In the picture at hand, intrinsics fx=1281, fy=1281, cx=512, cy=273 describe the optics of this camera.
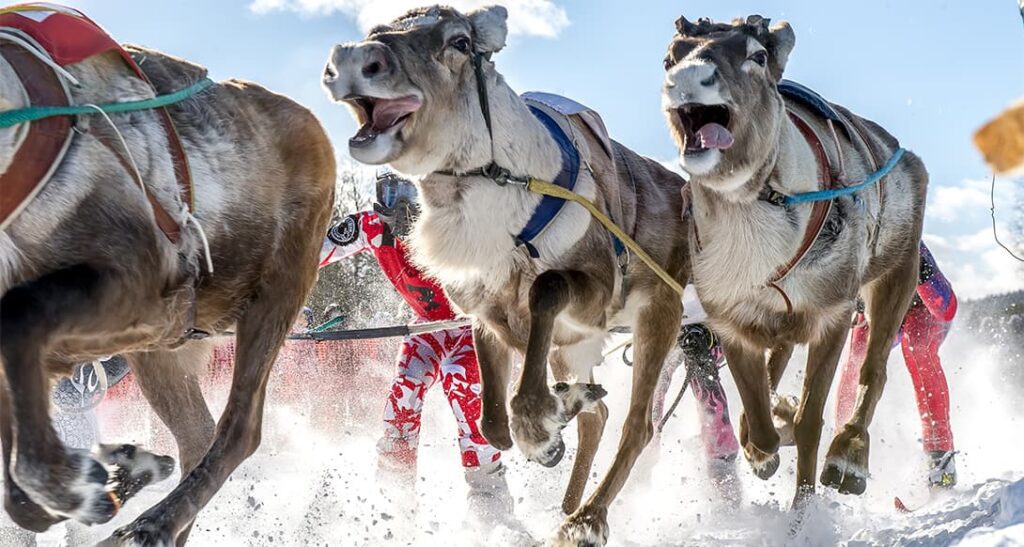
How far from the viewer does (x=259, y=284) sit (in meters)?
4.97


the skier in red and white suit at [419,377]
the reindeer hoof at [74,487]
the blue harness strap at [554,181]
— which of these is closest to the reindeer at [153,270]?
the reindeer hoof at [74,487]

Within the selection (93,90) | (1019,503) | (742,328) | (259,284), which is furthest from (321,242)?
(1019,503)

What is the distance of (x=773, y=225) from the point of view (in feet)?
17.0

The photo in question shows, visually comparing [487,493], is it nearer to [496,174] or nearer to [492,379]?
[492,379]

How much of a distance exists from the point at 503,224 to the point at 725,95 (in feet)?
3.27

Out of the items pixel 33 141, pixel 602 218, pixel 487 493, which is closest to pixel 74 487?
pixel 33 141

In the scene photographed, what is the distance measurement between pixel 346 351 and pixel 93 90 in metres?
7.25

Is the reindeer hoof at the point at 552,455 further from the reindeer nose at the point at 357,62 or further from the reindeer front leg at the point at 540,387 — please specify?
the reindeer nose at the point at 357,62

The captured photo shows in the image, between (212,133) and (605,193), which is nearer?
(212,133)

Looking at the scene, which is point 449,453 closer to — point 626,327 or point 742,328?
point 626,327

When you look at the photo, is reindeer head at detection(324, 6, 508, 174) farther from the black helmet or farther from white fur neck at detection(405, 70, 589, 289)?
the black helmet

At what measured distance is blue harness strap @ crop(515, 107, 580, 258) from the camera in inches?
201

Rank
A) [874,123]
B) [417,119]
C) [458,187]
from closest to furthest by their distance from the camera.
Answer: [417,119] → [458,187] → [874,123]

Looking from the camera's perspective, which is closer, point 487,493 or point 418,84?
point 418,84
